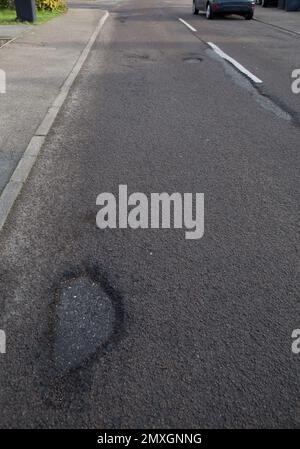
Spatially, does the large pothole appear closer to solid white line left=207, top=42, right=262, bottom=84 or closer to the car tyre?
solid white line left=207, top=42, right=262, bottom=84

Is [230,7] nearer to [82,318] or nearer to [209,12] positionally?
[209,12]

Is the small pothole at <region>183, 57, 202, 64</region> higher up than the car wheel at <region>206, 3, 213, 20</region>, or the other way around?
the car wheel at <region>206, 3, 213, 20</region>

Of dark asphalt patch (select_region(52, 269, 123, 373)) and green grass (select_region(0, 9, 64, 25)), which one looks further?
green grass (select_region(0, 9, 64, 25))

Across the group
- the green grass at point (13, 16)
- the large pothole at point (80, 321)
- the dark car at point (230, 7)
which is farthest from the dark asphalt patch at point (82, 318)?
the dark car at point (230, 7)

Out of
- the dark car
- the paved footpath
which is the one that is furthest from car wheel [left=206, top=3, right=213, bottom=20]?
the paved footpath

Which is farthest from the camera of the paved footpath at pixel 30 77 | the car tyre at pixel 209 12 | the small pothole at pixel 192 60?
the car tyre at pixel 209 12

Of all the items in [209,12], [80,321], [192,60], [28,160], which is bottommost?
[80,321]

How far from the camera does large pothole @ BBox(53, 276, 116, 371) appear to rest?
2465 millimetres

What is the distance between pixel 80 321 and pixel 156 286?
0.63m

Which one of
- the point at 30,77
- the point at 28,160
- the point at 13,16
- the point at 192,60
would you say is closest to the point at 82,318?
the point at 28,160

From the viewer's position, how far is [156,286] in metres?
2.98

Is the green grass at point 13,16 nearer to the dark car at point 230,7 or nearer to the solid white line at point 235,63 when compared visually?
the dark car at point 230,7

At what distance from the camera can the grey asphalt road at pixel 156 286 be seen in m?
2.21

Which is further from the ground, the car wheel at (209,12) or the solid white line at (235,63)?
the car wheel at (209,12)
